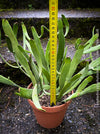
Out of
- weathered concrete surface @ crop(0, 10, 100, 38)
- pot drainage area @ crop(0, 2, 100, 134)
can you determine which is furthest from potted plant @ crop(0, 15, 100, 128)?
weathered concrete surface @ crop(0, 10, 100, 38)

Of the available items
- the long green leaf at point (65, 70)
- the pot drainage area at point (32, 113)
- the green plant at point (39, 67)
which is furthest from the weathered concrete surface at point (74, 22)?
the long green leaf at point (65, 70)

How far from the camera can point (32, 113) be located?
1.08 metres

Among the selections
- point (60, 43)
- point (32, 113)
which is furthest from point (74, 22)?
point (32, 113)

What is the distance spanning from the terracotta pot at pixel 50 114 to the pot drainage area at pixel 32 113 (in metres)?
0.09

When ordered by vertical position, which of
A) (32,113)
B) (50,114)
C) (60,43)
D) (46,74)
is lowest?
(32,113)

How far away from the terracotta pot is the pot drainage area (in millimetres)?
87

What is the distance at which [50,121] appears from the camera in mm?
863

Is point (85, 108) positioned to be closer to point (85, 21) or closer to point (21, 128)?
point (21, 128)

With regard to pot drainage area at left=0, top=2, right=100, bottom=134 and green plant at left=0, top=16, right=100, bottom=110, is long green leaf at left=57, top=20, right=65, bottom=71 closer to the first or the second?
A: green plant at left=0, top=16, right=100, bottom=110

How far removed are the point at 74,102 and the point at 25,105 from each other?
407mm

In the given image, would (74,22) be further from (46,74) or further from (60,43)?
(46,74)

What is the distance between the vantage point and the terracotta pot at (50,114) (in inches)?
30.1

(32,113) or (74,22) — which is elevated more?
(74,22)

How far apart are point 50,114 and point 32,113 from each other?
0.33 m
